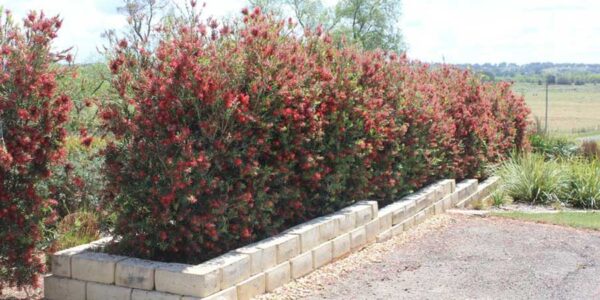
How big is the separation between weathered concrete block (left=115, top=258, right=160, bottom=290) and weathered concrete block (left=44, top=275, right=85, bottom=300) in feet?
1.32

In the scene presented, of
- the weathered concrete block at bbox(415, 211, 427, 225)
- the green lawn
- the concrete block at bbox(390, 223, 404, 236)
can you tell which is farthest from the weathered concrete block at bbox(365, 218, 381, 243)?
the green lawn

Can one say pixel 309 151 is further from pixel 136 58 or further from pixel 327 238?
pixel 136 58

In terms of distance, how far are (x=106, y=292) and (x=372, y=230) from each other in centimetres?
361

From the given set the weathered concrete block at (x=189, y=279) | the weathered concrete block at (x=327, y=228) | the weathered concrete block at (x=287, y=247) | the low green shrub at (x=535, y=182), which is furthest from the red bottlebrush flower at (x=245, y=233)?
the low green shrub at (x=535, y=182)

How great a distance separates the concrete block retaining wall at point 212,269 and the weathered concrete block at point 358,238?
1 cm

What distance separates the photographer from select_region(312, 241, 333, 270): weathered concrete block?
6.98 m

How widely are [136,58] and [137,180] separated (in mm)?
1127

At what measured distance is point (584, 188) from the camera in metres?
12.7

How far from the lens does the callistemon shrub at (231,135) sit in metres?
5.81

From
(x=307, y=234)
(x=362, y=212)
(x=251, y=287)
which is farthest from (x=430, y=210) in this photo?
(x=251, y=287)

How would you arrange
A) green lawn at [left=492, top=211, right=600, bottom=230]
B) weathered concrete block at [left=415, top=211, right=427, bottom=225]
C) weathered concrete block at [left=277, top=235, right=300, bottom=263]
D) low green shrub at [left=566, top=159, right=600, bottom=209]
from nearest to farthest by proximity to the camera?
weathered concrete block at [left=277, top=235, right=300, bottom=263]
weathered concrete block at [left=415, top=211, right=427, bottom=225]
green lawn at [left=492, top=211, right=600, bottom=230]
low green shrub at [left=566, top=159, right=600, bottom=209]

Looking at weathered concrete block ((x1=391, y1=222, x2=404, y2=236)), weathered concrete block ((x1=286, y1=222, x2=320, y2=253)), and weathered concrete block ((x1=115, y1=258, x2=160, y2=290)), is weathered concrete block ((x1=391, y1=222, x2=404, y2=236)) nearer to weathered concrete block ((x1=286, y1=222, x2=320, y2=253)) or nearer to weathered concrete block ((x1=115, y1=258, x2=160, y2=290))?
weathered concrete block ((x1=286, y1=222, x2=320, y2=253))

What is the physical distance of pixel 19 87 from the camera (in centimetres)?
529

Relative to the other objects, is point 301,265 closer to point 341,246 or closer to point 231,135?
point 341,246
